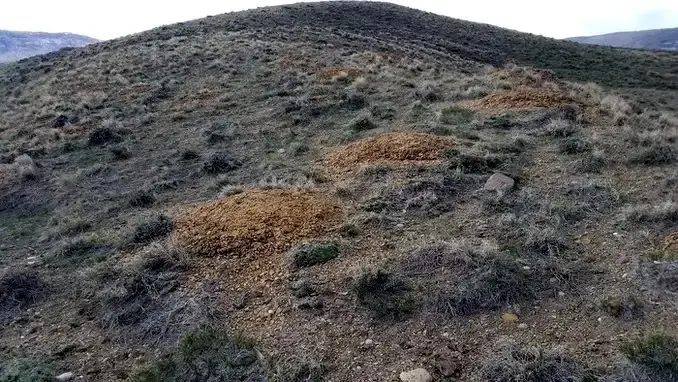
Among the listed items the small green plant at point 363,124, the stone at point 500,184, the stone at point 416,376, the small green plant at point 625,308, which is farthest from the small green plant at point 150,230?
the small green plant at point 625,308

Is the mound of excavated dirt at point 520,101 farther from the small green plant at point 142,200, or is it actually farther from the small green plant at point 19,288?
the small green plant at point 19,288

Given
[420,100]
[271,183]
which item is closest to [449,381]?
[271,183]

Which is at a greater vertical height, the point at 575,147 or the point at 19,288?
the point at 575,147

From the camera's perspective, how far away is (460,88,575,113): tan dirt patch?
1328 centimetres

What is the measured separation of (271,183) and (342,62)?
14292mm

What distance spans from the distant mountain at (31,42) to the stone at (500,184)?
176641 millimetres

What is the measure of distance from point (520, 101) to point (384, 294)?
940cm

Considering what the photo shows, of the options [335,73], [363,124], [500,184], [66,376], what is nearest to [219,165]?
[363,124]

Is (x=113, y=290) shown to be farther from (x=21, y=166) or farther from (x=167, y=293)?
(x=21, y=166)

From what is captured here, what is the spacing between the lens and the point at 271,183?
9.78 metres

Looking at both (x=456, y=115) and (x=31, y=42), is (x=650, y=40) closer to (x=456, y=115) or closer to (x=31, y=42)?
(x=456, y=115)

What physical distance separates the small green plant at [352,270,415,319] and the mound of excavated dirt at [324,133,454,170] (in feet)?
13.9

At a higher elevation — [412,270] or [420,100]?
[420,100]

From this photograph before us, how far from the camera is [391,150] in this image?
10688mm
